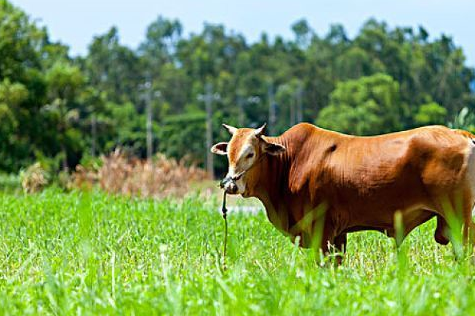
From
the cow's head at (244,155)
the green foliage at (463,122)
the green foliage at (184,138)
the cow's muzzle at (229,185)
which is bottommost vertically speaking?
the green foliage at (184,138)

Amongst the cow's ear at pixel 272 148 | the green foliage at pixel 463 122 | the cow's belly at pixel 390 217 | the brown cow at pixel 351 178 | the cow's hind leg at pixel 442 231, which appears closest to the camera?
the brown cow at pixel 351 178

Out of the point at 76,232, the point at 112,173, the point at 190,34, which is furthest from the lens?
the point at 190,34

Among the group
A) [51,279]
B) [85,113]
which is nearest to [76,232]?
[51,279]

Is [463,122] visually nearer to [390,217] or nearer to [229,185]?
[390,217]

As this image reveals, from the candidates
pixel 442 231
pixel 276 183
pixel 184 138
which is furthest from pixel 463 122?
pixel 184 138

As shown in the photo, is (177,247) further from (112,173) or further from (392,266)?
(112,173)

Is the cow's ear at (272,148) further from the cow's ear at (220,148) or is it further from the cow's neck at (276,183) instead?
the cow's ear at (220,148)

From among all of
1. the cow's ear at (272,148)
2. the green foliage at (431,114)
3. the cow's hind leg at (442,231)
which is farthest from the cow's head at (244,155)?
the green foliage at (431,114)

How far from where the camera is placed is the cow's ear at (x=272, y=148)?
661 cm

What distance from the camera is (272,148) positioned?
6.63 meters

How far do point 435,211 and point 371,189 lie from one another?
1.64ft

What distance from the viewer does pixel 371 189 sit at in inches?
252

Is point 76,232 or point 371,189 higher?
point 371,189

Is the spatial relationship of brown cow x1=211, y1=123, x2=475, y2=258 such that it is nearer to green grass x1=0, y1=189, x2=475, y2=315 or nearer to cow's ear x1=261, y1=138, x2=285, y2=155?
cow's ear x1=261, y1=138, x2=285, y2=155
